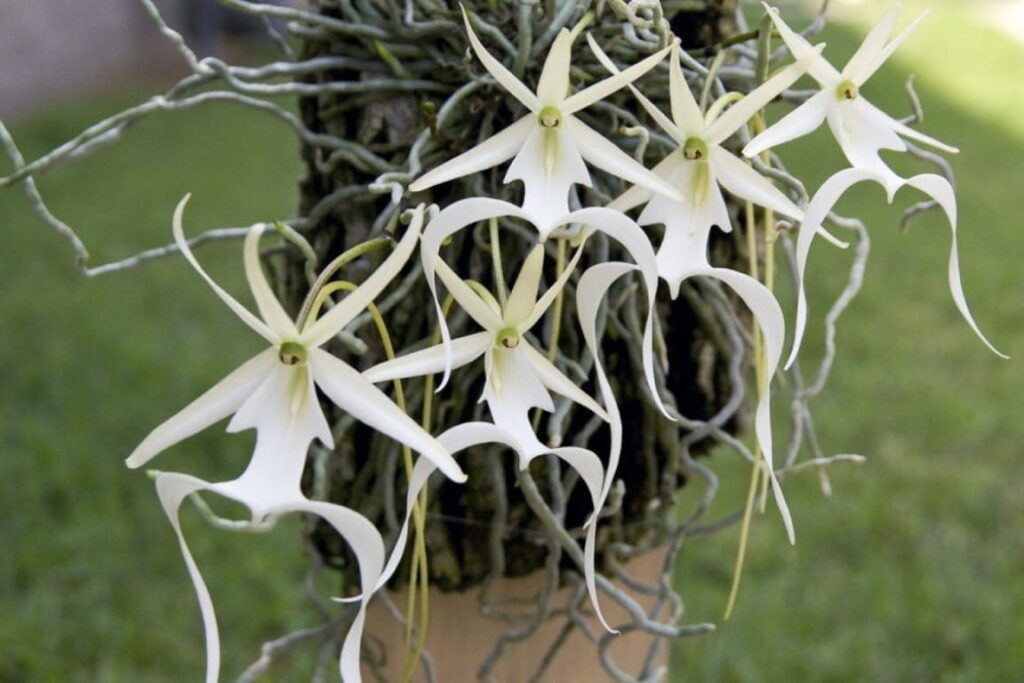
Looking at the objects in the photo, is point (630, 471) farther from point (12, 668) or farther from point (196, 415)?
point (12, 668)

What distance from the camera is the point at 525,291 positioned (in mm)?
486

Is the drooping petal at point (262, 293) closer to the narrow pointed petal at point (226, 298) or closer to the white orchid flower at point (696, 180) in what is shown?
the narrow pointed petal at point (226, 298)

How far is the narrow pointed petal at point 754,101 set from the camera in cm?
51

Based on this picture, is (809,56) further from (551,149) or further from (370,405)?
(370,405)

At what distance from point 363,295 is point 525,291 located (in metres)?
0.07

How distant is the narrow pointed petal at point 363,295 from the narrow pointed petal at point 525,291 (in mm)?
55

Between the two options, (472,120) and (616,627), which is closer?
(472,120)

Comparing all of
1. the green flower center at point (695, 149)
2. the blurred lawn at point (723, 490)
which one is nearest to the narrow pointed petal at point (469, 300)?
the green flower center at point (695, 149)

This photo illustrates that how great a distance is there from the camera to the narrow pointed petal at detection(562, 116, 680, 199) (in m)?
0.49

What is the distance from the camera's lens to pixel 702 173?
53 centimetres

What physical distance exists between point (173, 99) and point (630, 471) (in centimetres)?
37

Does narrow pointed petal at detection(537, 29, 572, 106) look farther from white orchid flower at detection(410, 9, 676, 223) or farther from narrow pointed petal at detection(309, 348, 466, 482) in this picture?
narrow pointed petal at detection(309, 348, 466, 482)

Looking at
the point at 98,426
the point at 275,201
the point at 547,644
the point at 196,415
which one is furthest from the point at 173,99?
the point at 275,201

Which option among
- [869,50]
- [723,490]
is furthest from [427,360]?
[723,490]
